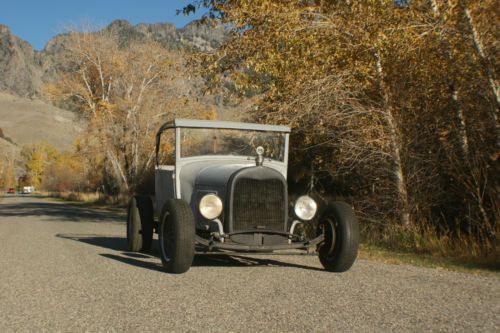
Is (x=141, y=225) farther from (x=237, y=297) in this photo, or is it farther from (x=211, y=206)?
(x=237, y=297)

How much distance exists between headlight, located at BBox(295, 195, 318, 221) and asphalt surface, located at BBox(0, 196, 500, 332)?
741mm

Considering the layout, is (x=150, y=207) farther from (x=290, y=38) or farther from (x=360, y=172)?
(x=360, y=172)

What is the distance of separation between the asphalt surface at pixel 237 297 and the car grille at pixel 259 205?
0.63 meters

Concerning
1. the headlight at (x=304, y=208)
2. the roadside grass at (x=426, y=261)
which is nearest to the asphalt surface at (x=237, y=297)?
the roadside grass at (x=426, y=261)

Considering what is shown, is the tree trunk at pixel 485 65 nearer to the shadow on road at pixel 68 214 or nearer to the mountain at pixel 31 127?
the shadow on road at pixel 68 214

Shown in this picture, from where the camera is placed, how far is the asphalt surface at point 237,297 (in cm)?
461

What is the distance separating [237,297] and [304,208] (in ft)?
7.26

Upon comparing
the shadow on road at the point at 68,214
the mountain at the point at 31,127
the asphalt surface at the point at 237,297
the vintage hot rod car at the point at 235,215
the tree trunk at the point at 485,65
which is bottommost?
the asphalt surface at the point at 237,297

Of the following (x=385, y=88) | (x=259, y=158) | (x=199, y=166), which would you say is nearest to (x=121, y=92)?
(x=385, y=88)

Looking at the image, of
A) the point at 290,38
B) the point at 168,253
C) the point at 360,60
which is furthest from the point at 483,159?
the point at 168,253

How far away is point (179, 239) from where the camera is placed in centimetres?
676

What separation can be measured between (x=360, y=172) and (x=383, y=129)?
3.79 ft

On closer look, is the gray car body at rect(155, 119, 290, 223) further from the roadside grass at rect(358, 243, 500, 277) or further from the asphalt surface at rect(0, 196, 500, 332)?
the roadside grass at rect(358, 243, 500, 277)

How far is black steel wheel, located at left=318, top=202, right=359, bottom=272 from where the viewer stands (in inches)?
283
